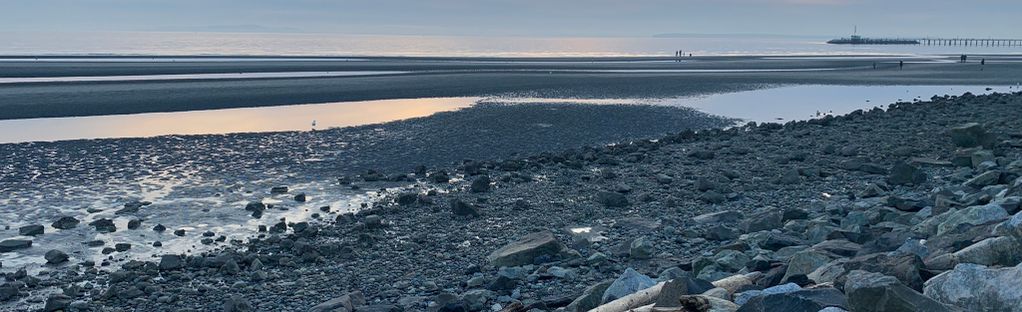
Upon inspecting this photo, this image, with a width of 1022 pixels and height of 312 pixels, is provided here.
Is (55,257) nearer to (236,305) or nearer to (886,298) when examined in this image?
(236,305)

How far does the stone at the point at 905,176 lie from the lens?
15.0 meters

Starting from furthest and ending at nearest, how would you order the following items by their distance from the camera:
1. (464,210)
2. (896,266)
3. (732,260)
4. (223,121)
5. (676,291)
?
(223,121) → (464,210) → (732,260) → (896,266) → (676,291)

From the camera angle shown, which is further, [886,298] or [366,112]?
[366,112]

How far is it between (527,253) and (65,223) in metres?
7.41

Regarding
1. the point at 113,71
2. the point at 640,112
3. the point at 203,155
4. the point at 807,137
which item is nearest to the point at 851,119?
the point at 807,137

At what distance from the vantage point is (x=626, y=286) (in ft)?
24.6

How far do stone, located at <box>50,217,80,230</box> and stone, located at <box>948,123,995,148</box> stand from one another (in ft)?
56.6

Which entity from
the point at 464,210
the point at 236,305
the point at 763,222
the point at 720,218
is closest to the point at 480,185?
the point at 464,210

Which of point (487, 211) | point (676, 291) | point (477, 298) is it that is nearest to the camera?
point (676, 291)

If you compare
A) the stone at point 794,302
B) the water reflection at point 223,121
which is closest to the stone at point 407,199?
the stone at point 794,302

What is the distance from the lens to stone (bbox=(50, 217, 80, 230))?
13125mm

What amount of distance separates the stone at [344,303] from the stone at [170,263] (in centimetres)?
294

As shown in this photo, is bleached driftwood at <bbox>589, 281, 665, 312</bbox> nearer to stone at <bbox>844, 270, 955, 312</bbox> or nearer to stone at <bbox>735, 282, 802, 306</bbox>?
stone at <bbox>735, 282, 802, 306</bbox>

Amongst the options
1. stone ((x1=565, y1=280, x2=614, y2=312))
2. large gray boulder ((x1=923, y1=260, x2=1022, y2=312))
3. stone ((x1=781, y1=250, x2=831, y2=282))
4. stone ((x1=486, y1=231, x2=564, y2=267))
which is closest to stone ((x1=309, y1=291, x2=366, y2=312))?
stone ((x1=486, y1=231, x2=564, y2=267))
